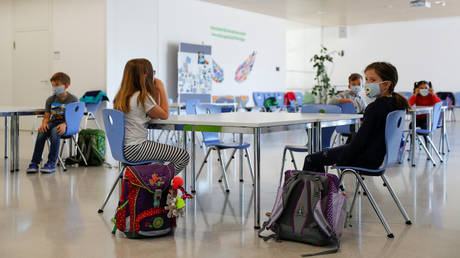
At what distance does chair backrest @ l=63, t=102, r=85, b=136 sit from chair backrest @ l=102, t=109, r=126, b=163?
220 cm

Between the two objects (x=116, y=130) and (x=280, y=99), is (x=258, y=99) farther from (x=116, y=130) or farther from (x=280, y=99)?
(x=116, y=130)

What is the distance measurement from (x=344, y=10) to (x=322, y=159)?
33.9 feet

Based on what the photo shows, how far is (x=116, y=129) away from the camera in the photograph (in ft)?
11.3

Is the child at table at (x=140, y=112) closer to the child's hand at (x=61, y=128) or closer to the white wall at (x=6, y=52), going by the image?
the child's hand at (x=61, y=128)

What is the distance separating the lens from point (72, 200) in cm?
408

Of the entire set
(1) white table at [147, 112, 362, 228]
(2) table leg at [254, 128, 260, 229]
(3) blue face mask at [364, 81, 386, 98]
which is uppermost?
(3) blue face mask at [364, 81, 386, 98]

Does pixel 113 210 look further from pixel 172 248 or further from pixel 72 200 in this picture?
pixel 172 248

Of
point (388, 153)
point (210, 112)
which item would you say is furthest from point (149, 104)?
point (210, 112)

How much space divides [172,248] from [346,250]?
960mm

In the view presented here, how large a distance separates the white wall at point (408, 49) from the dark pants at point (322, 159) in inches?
489

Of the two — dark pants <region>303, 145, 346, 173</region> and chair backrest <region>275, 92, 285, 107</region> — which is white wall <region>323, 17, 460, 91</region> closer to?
chair backrest <region>275, 92, 285, 107</region>

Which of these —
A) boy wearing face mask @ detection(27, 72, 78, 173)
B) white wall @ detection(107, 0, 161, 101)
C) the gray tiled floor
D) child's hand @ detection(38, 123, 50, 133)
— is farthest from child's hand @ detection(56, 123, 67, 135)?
white wall @ detection(107, 0, 161, 101)

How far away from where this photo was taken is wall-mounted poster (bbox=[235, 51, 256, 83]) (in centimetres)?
1253

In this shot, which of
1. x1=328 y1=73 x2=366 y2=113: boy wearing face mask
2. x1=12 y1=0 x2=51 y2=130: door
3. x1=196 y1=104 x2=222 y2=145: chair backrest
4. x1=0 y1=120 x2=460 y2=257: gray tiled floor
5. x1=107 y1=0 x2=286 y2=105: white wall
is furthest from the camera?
x1=12 y1=0 x2=51 y2=130: door
